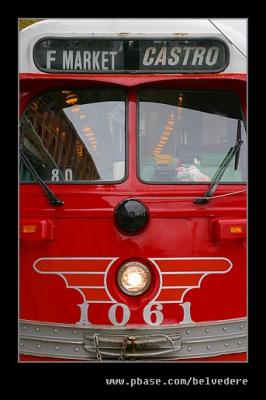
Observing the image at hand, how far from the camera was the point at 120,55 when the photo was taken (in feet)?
14.9

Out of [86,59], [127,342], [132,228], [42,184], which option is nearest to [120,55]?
[86,59]

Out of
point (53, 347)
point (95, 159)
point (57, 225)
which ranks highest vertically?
point (95, 159)

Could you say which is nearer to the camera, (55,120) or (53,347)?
(53,347)

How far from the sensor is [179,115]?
189 inches

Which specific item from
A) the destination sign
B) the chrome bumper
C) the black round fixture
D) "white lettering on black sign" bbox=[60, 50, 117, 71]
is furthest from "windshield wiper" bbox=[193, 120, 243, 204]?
"white lettering on black sign" bbox=[60, 50, 117, 71]

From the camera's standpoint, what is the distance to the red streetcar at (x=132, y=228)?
4488mm

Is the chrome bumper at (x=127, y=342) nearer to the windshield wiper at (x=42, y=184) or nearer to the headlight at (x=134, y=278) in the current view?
the headlight at (x=134, y=278)

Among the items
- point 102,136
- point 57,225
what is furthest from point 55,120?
point 57,225

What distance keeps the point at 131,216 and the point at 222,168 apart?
705 millimetres

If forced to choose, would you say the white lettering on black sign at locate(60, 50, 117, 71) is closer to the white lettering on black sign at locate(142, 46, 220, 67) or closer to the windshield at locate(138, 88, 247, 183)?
the white lettering on black sign at locate(142, 46, 220, 67)

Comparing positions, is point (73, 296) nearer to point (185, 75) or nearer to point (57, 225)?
point (57, 225)

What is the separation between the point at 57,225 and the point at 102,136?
0.67 m

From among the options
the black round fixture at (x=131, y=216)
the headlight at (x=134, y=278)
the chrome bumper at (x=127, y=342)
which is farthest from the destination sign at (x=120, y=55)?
the chrome bumper at (x=127, y=342)

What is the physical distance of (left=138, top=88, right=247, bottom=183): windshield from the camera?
4730 millimetres
